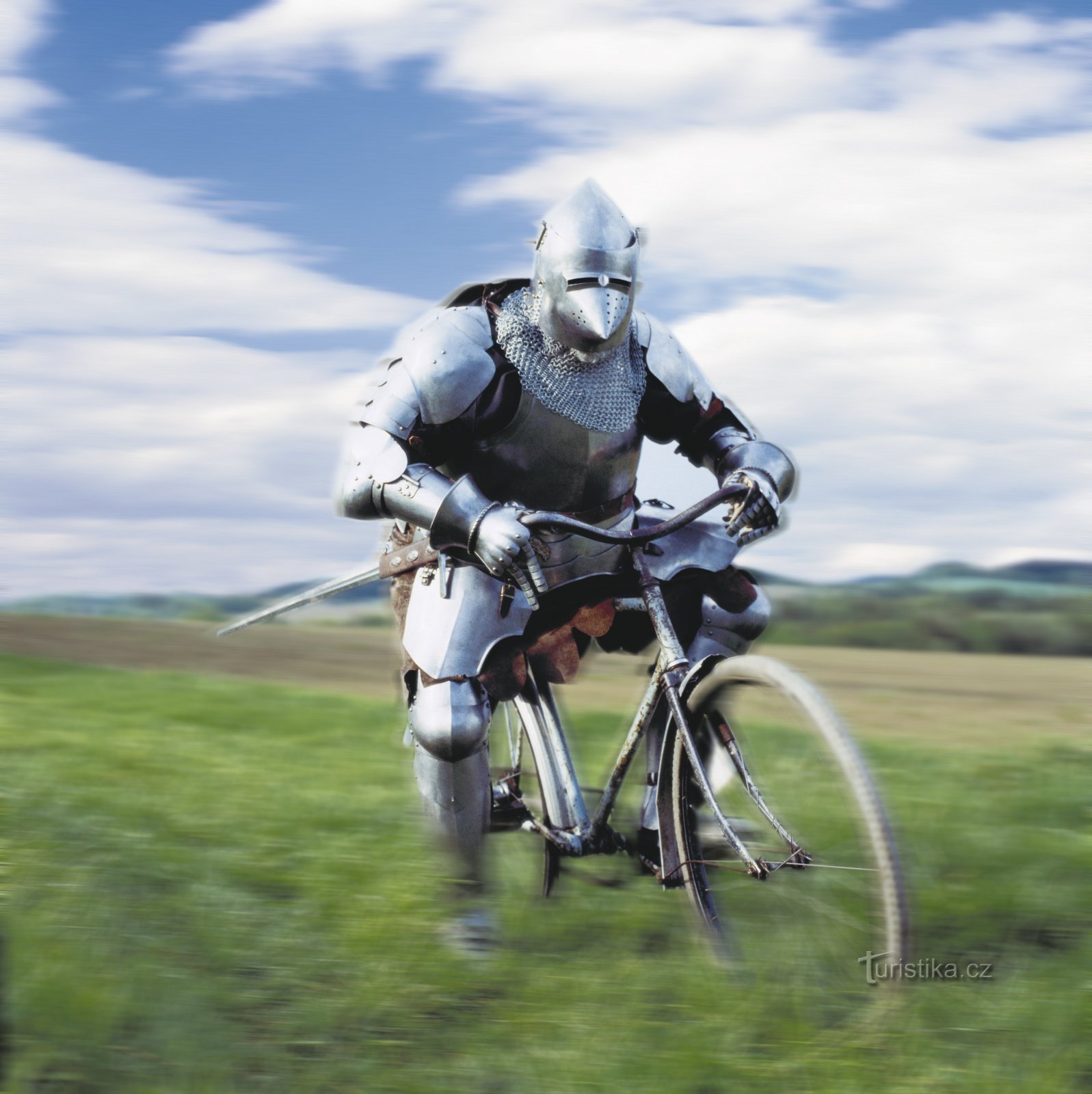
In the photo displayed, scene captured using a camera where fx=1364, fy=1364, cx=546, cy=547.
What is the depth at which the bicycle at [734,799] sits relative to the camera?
319cm

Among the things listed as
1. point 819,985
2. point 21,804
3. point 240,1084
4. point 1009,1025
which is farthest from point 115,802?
point 1009,1025

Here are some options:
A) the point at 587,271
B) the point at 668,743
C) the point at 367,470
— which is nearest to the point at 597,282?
the point at 587,271

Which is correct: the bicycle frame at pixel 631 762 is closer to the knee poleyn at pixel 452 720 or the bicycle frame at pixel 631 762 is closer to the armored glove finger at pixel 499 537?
the knee poleyn at pixel 452 720

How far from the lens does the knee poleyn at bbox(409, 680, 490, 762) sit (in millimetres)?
3990

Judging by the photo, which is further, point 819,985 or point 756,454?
point 756,454

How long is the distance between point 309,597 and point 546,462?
128cm

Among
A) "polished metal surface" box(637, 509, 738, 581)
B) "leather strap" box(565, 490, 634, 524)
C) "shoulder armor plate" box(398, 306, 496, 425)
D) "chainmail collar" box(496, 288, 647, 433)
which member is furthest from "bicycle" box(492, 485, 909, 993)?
"shoulder armor plate" box(398, 306, 496, 425)

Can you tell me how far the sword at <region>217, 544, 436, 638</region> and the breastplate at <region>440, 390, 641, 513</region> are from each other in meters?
0.29

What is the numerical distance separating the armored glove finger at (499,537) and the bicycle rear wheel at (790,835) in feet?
2.06

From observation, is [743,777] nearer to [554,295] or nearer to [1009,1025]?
[1009,1025]

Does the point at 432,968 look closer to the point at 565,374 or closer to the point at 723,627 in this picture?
the point at 723,627

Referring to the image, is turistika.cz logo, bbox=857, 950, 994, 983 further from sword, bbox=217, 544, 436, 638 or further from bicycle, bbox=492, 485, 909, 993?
sword, bbox=217, 544, 436, 638

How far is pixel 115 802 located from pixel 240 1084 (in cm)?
337

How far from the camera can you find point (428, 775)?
13.5 ft
